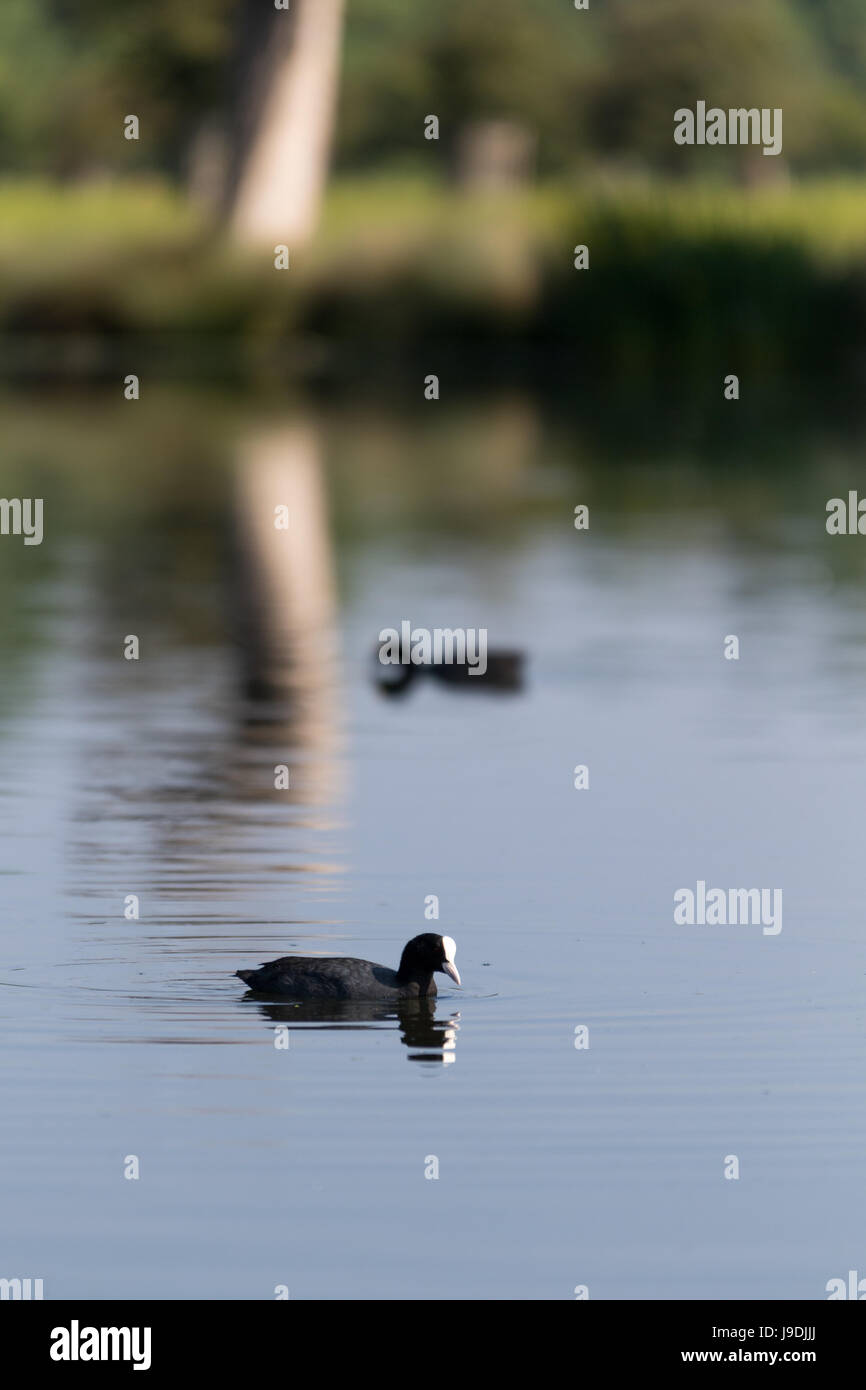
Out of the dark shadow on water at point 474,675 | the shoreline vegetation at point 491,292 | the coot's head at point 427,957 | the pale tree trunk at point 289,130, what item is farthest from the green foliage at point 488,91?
the coot's head at point 427,957

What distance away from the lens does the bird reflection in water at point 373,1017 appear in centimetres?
740

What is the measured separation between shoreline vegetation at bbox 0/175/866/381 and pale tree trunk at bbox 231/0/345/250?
4.17 ft

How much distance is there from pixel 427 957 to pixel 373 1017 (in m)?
0.20

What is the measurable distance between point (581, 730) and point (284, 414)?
20853 mm

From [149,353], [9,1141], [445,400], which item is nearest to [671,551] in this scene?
[9,1141]

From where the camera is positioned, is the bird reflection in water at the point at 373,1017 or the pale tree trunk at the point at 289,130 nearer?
the bird reflection in water at the point at 373,1017

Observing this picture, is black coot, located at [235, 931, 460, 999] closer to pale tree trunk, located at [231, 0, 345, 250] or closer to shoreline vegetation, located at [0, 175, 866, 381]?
shoreline vegetation, located at [0, 175, 866, 381]

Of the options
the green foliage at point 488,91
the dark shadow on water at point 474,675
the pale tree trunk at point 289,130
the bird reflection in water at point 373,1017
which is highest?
the green foliage at point 488,91

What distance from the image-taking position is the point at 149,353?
4297cm

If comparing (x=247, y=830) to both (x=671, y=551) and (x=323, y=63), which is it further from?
(x=323, y=63)

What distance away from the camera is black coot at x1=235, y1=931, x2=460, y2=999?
7477 millimetres

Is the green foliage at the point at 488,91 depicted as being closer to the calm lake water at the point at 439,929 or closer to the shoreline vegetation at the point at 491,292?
the shoreline vegetation at the point at 491,292

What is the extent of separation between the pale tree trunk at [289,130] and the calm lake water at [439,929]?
26342mm

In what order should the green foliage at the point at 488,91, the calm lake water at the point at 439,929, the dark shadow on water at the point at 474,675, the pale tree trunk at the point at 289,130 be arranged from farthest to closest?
the green foliage at the point at 488,91
the pale tree trunk at the point at 289,130
the dark shadow on water at the point at 474,675
the calm lake water at the point at 439,929
